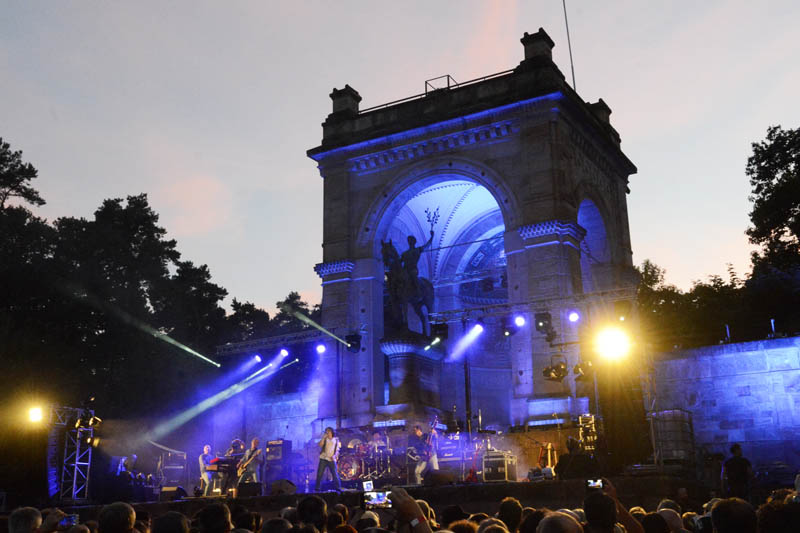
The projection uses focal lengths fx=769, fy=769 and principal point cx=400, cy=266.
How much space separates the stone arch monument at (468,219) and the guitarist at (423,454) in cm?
348

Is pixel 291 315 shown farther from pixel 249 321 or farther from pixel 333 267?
pixel 333 267

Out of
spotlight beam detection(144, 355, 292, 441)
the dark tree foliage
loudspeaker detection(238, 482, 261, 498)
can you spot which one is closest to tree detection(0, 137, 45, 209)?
the dark tree foliage

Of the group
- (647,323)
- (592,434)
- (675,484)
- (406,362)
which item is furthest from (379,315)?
(647,323)

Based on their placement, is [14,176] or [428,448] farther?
[14,176]

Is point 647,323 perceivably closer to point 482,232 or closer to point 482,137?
point 482,232

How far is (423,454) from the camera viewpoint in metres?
22.7

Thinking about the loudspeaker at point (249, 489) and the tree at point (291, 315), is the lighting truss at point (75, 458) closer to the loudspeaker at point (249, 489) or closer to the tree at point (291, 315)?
the loudspeaker at point (249, 489)

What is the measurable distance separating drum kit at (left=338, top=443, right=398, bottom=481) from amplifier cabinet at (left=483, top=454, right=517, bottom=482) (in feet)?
13.6

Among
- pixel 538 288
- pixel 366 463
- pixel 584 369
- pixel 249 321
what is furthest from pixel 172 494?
pixel 249 321

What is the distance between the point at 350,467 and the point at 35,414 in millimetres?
9533

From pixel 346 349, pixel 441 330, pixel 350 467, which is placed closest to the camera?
pixel 350 467

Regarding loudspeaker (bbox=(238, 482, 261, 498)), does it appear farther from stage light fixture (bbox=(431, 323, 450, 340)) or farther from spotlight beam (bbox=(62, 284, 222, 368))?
spotlight beam (bbox=(62, 284, 222, 368))

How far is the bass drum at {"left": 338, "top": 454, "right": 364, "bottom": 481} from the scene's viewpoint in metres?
24.6

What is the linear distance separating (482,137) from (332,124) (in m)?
6.85
